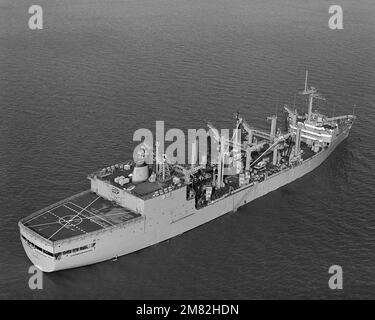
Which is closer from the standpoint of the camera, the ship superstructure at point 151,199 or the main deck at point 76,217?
the ship superstructure at point 151,199

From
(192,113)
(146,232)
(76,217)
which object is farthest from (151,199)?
(192,113)

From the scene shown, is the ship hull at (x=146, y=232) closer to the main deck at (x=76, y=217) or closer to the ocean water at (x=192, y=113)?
the ocean water at (x=192, y=113)

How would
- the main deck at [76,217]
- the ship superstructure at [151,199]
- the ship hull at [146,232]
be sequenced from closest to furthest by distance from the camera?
1. the ship hull at [146,232]
2. the ship superstructure at [151,199]
3. the main deck at [76,217]

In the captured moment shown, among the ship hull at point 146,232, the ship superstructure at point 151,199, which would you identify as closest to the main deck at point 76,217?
the ship superstructure at point 151,199

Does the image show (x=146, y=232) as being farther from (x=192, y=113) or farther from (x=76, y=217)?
(x=192, y=113)

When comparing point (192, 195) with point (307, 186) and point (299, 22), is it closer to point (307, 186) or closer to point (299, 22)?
point (307, 186)

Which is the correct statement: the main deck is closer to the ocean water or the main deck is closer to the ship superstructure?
the ship superstructure

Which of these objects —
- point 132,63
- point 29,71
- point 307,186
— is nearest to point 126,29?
point 132,63

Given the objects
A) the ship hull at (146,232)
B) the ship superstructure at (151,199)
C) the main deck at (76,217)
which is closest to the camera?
the ship hull at (146,232)
